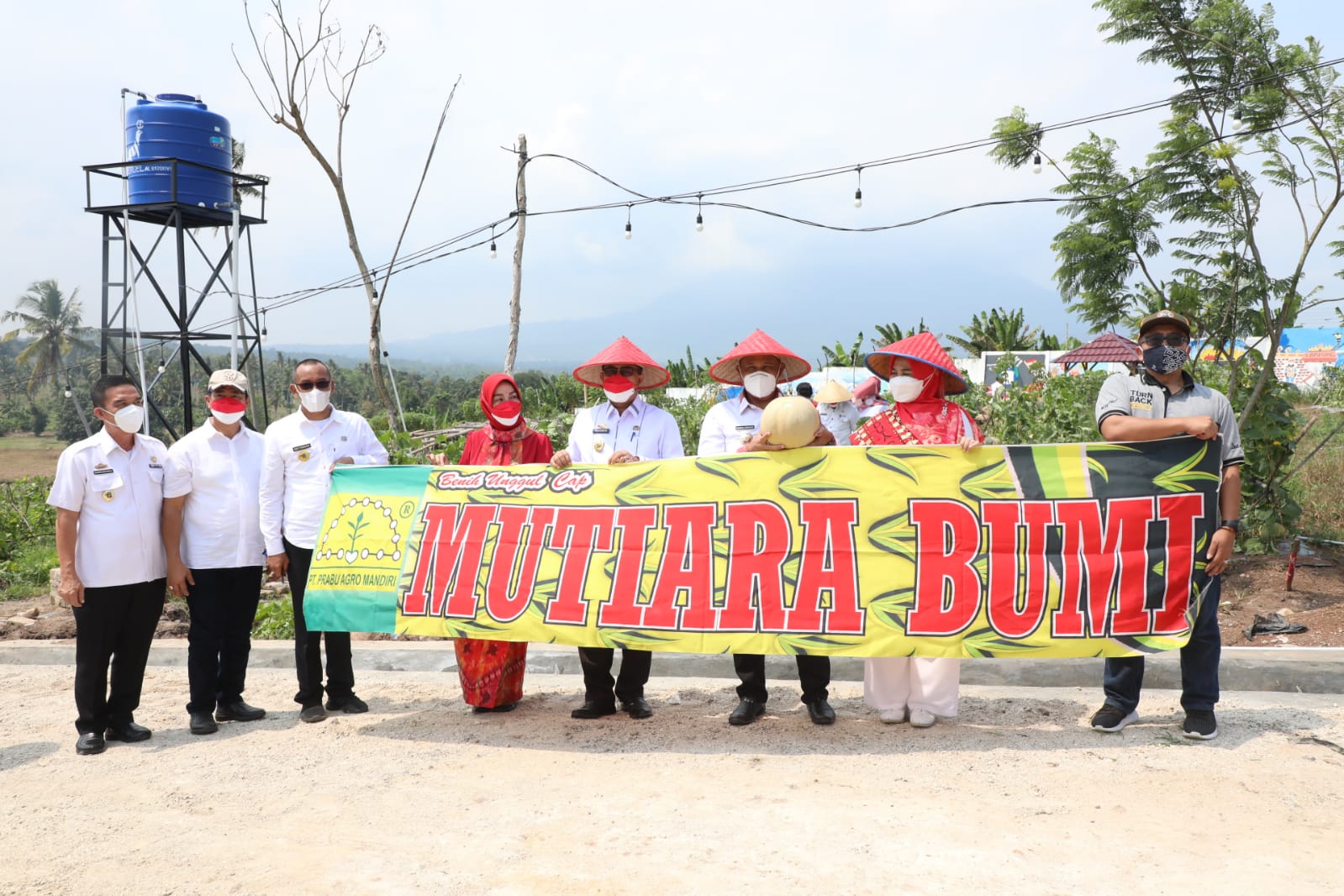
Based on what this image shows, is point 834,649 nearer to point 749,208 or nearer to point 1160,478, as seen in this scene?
point 1160,478

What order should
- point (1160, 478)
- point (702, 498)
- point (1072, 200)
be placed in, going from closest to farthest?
point (1160, 478)
point (702, 498)
point (1072, 200)

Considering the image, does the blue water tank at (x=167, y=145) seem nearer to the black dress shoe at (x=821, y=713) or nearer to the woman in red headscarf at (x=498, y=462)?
the woman in red headscarf at (x=498, y=462)

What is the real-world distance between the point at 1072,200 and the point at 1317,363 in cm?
3138

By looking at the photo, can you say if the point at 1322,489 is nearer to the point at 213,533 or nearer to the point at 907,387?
the point at 907,387

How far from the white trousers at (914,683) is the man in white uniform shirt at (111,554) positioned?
3.93m

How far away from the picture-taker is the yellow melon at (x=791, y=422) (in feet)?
16.5

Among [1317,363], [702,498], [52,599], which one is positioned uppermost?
[1317,363]

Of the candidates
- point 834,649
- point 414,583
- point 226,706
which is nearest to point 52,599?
point 226,706

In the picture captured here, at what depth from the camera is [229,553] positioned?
217 inches

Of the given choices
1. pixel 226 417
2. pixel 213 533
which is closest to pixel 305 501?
pixel 213 533

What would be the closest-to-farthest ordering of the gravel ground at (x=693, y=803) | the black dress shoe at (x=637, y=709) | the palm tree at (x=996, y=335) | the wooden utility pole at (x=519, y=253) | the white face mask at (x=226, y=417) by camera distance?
the gravel ground at (x=693, y=803), the black dress shoe at (x=637, y=709), the white face mask at (x=226, y=417), the wooden utility pole at (x=519, y=253), the palm tree at (x=996, y=335)

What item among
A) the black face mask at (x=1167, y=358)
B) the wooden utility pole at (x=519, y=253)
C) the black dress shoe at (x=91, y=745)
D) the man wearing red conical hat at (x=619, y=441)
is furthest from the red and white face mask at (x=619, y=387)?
the wooden utility pole at (x=519, y=253)

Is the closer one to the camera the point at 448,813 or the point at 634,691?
the point at 448,813

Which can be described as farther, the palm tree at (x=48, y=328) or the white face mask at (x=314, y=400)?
the palm tree at (x=48, y=328)
